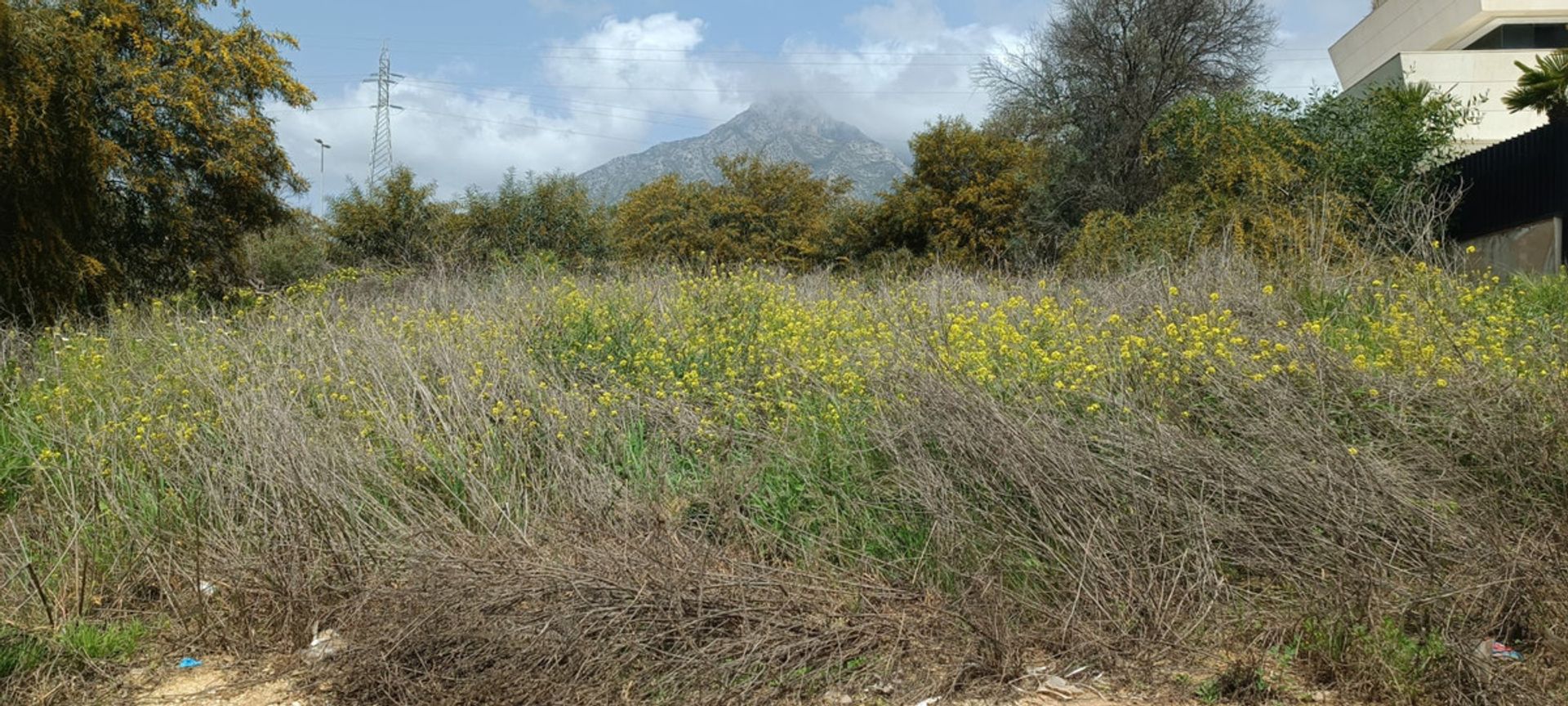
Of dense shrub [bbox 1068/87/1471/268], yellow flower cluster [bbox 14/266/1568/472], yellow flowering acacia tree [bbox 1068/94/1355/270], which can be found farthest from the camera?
dense shrub [bbox 1068/87/1471/268]

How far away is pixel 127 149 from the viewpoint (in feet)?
44.9

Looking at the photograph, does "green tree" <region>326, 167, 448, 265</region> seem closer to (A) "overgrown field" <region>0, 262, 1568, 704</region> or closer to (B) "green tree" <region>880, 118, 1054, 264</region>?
(B) "green tree" <region>880, 118, 1054, 264</region>

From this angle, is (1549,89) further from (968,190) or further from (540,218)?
(540,218)

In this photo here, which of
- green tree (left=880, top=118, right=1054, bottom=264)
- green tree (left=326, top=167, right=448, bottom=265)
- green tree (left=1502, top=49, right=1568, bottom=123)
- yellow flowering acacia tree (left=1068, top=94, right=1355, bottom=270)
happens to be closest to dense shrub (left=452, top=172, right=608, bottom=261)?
green tree (left=326, top=167, right=448, bottom=265)

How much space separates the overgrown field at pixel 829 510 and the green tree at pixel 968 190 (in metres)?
17.9

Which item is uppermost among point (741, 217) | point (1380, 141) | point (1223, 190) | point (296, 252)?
point (1380, 141)

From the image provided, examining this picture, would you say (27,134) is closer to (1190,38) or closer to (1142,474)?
(1142,474)

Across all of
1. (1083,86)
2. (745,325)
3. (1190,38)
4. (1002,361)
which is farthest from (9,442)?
(1190,38)

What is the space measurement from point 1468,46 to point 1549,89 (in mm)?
13532

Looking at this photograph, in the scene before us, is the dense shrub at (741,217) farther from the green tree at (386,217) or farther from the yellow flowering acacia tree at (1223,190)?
the yellow flowering acacia tree at (1223,190)

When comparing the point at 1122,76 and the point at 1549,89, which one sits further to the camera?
the point at 1122,76

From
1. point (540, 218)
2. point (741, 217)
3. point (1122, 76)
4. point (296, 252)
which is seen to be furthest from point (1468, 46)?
point (296, 252)

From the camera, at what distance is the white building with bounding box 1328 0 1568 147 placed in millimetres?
22719

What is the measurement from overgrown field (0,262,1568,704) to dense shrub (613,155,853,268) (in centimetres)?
2099
